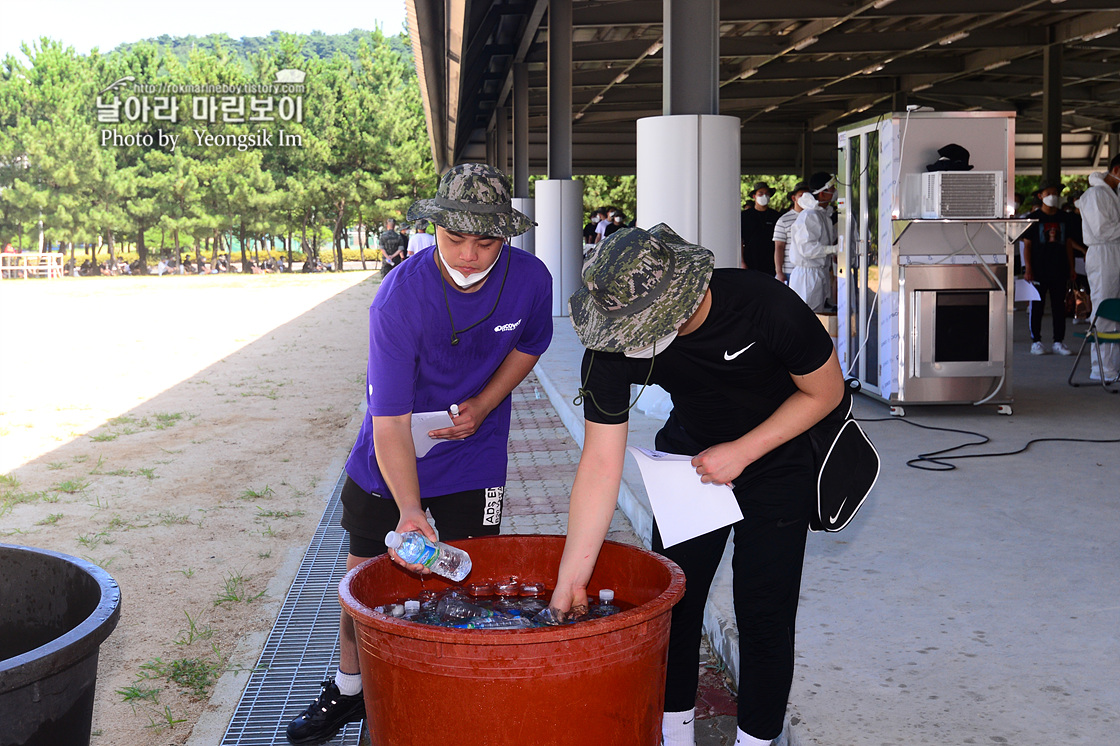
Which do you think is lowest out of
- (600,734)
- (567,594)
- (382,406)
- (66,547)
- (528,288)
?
(66,547)

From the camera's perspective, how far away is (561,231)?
16766 millimetres

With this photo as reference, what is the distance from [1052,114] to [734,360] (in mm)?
18827

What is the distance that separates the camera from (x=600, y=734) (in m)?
2.12

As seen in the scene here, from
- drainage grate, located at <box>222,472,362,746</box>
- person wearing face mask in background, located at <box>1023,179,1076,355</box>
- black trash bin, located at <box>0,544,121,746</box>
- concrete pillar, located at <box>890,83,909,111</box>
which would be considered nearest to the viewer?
black trash bin, located at <box>0,544,121,746</box>

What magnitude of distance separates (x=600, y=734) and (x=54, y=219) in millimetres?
59698

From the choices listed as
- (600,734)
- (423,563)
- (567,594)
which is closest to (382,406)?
(423,563)

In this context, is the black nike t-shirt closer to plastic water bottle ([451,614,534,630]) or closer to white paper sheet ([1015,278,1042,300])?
plastic water bottle ([451,614,534,630])

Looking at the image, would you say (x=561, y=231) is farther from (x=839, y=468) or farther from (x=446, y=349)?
(x=839, y=468)

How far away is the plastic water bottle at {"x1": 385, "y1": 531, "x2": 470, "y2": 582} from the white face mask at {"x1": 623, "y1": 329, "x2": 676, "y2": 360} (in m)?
0.68

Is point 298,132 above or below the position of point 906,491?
above

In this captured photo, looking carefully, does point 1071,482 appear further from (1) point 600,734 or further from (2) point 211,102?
(2) point 211,102

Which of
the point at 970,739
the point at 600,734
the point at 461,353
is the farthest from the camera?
the point at 461,353

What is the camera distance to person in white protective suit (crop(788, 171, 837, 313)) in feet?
33.4

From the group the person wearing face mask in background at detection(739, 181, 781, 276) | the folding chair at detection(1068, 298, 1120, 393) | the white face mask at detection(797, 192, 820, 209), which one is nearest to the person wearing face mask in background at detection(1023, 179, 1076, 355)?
the folding chair at detection(1068, 298, 1120, 393)
